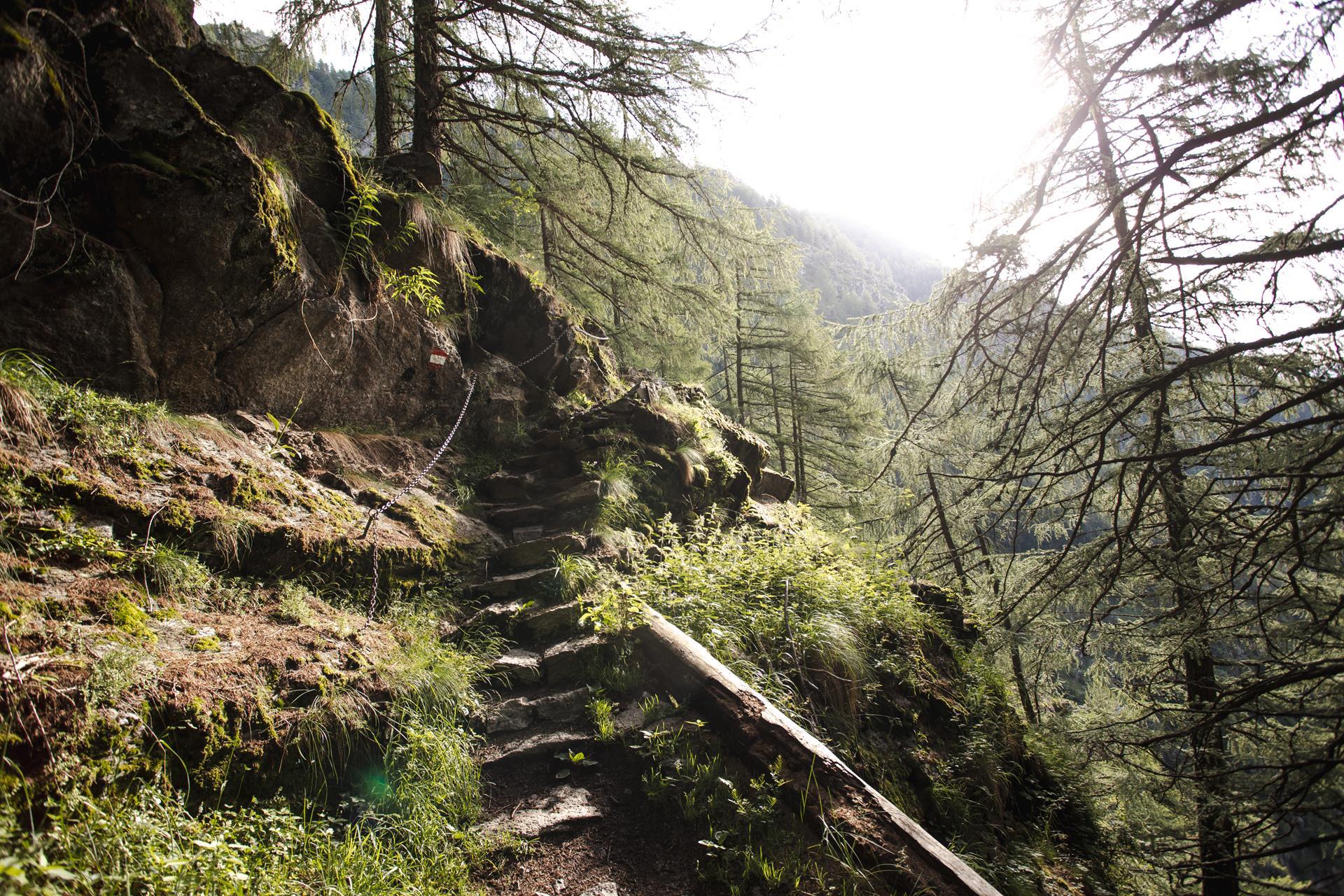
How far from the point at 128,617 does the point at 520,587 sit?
2.79 metres

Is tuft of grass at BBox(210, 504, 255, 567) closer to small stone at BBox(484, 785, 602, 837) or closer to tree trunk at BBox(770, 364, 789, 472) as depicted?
small stone at BBox(484, 785, 602, 837)

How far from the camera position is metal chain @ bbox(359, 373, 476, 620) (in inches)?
179

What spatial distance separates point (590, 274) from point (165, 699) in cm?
804

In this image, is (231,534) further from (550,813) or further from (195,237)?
(550,813)

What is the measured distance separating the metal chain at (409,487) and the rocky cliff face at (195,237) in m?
0.27

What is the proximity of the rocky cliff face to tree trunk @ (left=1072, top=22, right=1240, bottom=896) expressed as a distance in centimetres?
575

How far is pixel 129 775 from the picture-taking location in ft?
7.89

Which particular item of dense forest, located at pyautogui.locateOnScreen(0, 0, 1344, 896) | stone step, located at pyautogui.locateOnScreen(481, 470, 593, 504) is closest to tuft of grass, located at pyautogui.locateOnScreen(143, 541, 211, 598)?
dense forest, located at pyautogui.locateOnScreen(0, 0, 1344, 896)

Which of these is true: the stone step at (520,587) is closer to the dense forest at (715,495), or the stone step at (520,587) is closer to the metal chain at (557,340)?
the dense forest at (715,495)

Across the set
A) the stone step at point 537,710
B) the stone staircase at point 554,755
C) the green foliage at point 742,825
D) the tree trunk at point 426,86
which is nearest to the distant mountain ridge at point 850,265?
the tree trunk at point 426,86

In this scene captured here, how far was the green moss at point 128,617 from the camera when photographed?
288 cm

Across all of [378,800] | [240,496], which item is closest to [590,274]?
[240,496]

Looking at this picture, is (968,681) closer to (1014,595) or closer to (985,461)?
(1014,595)

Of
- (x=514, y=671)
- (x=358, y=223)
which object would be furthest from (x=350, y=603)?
(x=358, y=223)
